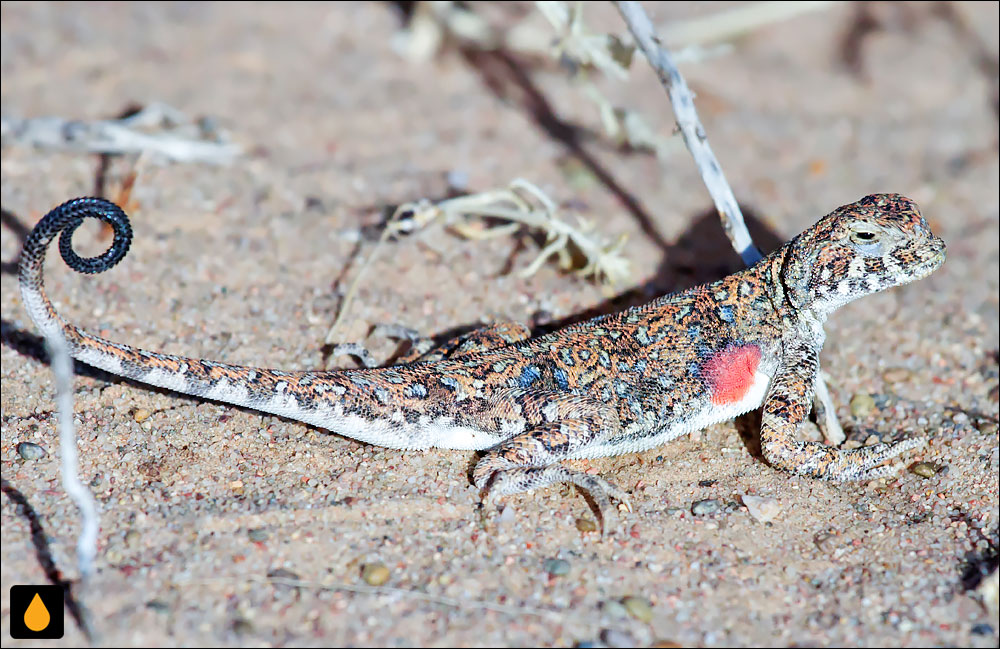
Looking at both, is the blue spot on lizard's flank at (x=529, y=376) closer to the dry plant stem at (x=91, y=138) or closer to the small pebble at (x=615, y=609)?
the small pebble at (x=615, y=609)

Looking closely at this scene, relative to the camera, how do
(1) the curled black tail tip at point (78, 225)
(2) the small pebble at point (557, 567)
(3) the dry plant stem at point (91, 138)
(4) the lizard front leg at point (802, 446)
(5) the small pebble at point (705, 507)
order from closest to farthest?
1. (1) the curled black tail tip at point (78, 225)
2. (2) the small pebble at point (557, 567)
3. (5) the small pebble at point (705, 507)
4. (4) the lizard front leg at point (802, 446)
5. (3) the dry plant stem at point (91, 138)

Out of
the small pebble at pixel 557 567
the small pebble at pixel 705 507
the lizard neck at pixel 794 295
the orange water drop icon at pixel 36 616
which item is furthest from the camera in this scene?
the lizard neck at pixel 794 295

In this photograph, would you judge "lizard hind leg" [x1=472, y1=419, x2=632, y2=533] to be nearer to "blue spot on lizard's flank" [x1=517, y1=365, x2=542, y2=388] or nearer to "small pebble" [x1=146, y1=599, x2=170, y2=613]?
"blue spot on lizard's flank" [x1=517, y1=365, x2=542, y2=388]

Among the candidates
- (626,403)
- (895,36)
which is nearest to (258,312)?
(626,403)

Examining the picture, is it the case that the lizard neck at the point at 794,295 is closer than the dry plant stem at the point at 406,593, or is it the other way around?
the dry plant stem at the point at 406,593

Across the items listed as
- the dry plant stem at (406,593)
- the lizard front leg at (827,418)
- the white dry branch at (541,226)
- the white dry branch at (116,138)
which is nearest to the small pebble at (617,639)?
the dry plant stem at (406,593)

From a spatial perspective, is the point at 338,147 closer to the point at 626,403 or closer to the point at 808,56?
the point at 626,403
